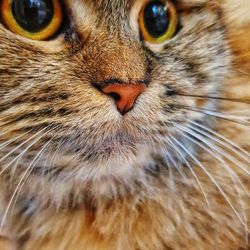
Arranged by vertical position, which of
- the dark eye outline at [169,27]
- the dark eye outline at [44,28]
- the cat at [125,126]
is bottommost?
the cat at [125,126]

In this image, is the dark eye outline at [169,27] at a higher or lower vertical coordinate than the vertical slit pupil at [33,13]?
lower

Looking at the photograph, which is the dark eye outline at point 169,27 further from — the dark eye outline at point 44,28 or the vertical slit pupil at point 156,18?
the dark eye outline at point 44,28

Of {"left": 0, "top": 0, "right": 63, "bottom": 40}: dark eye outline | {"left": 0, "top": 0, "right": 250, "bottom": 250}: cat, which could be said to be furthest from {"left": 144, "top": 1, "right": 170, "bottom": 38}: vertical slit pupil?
{"left": 0, "top": 0, "right": 63, "bottom": 40}: dark eye outline

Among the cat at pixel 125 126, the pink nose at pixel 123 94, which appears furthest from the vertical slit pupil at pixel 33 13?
the pink nose at pixel 123 94

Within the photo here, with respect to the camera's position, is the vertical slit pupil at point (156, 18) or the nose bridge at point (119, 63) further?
the vertical slit pupil at point (156, 18)

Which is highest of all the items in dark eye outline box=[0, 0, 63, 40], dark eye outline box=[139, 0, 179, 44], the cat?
dark eye outline box=[0, 0, 63, 40]

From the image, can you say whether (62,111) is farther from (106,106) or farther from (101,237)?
(101,237)

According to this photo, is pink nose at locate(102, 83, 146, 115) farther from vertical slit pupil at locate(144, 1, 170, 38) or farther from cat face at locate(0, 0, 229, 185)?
vertical slit pupil at locate(144, 1, 170, 38)

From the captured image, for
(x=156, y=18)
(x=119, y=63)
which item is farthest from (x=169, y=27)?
(x=119, y=63)

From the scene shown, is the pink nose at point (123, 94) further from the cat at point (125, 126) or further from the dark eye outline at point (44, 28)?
the dark eye outline at point (44, 28)
